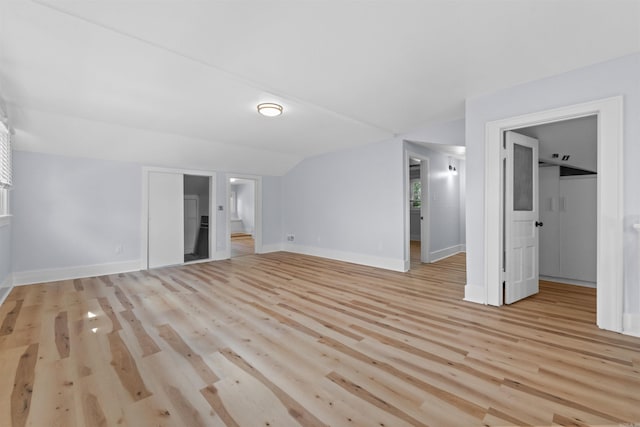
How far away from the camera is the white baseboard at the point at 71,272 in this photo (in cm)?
391

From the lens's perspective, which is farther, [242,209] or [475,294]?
[242,209]

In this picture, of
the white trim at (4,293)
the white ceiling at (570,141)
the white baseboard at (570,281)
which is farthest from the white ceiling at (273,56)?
the white baseboard at (570,281)

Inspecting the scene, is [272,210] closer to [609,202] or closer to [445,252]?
[445,252]

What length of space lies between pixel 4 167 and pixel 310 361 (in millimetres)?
4302

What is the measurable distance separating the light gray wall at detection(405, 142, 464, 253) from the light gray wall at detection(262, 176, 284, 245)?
351 cm

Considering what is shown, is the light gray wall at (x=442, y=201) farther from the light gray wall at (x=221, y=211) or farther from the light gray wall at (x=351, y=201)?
the light gray wall at (x=221, y=211)

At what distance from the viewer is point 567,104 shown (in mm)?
2562

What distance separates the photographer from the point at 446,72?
2.58 metres

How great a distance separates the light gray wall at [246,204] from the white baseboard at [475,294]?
9082 millimetres

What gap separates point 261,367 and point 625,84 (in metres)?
3.69

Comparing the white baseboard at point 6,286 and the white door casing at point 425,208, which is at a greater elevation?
the white door casing at point 425,208

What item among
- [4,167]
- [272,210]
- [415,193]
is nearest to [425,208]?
[272,210]

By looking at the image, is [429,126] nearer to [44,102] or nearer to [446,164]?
[446,164]

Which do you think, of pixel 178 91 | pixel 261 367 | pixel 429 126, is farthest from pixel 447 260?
pixel 178 91
